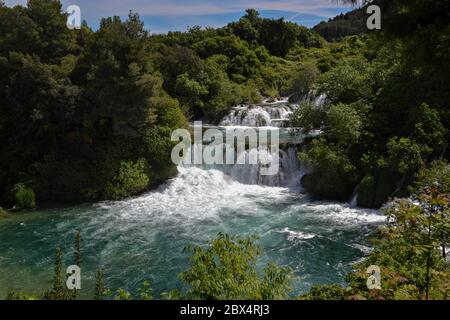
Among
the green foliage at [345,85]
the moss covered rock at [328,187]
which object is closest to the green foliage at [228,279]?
the moss covered rock at [328,187]

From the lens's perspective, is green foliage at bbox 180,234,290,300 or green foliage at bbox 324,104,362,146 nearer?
green foliage at bbox 180,234,290,300

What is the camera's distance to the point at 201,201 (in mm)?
21375

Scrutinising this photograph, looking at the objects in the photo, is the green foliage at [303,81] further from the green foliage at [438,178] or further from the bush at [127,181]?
the green foliage at [438,178]

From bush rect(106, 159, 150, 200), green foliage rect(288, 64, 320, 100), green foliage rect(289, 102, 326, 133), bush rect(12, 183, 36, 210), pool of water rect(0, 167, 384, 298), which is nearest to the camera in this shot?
pool of water rect(0, 167, 384, 298)

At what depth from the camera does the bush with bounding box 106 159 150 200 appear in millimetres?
21859

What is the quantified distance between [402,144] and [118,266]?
518 inches

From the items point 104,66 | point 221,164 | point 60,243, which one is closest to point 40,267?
point 60,243

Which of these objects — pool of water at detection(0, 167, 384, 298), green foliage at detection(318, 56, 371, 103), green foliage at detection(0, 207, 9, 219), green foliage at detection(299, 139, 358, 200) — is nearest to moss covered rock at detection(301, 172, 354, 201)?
green foliage at detection(299, 139, 358, 200)

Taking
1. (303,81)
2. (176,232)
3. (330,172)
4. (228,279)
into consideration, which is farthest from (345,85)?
(303,81)

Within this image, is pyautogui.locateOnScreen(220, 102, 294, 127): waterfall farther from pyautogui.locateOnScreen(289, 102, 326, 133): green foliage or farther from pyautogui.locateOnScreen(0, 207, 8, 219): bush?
pyautogui.locateOnScreen(0, 207, 8, 219): bush

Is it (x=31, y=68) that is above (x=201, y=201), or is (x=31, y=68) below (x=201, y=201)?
above

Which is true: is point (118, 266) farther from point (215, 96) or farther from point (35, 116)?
point (215, 96)

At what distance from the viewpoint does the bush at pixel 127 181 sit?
71.7ft
